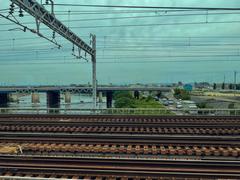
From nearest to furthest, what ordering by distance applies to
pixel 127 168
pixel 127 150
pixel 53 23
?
pixel 127 168
pixel 127 150
pixel 53 23

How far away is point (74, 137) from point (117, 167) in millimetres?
3840

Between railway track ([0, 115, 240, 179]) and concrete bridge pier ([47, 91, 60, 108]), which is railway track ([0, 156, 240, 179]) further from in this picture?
concrete bridge pier ([47, 91, 60, 108])

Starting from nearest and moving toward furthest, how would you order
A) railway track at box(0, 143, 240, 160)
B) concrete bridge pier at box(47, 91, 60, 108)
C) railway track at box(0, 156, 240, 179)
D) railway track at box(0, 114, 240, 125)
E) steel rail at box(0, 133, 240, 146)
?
Answer: railway track at box(0, 156, 240, 179)
railway track at box(0, 143, 240, 160)
steel rail at box(0, 133, 240, 146)
railway track at box(0, 114, 240, 125)
concrete bridge pier at box(47, 91, 60, 108)

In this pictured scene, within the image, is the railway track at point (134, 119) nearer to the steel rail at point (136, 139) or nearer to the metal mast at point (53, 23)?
the steel rail at point (136, 139)

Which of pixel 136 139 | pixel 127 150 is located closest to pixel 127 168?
pixel 127 150

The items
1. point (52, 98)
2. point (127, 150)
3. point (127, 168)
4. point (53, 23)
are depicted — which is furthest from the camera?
point (52, 98)

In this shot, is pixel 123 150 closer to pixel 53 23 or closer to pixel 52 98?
pixel 53 23

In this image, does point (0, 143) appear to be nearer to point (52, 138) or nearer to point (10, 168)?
point (52, 138)

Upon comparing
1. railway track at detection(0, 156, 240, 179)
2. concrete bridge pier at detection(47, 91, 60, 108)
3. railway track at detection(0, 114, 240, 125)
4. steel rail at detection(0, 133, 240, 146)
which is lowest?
concrete bridge pier at detection(47, 91, 60, 108)

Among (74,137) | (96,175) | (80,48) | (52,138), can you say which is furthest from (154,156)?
(80,48)

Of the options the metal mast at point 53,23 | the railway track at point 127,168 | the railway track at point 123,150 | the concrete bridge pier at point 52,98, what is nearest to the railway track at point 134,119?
the railway track at point 123,150

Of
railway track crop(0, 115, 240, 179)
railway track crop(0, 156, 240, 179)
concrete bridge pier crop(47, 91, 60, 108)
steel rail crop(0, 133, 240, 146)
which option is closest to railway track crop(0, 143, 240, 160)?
railway track crop(0, 115, 240, 179)

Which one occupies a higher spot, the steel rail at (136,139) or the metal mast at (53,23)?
the metal mast at (53,23)

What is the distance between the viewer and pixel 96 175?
7750 millimetres
